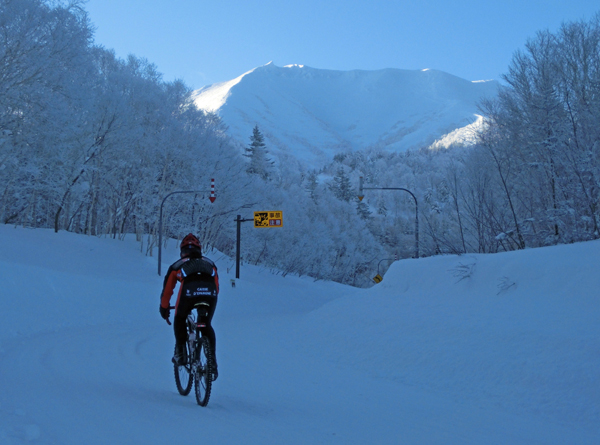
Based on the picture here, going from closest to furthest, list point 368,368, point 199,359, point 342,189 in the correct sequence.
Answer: point 199,359 → point 368,368 → point 342,189

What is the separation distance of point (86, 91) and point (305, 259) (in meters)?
46.3

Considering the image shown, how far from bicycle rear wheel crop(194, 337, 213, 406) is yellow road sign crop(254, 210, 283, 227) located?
3019 cm

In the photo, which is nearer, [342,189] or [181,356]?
[181,356]

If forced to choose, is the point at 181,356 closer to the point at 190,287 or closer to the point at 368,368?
the point at 190,287

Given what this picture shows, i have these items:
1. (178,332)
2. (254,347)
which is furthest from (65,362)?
(254,347)

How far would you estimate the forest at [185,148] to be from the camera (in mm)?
14907

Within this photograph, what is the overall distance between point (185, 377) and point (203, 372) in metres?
0.74

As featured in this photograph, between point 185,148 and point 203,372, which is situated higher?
point 185,148

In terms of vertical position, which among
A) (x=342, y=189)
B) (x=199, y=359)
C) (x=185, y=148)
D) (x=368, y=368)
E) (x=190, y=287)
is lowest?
(x=368, y=368)

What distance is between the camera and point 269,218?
3631 cm

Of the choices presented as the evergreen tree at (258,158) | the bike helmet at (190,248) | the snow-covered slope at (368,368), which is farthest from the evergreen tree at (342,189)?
the bike helmet at (190,248)

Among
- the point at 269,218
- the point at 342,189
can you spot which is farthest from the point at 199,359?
the point at 342,189

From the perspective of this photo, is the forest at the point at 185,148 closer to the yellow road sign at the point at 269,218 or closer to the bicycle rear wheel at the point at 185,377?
the yellow road sign at the point at 269,218

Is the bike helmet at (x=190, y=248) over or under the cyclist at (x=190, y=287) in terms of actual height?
over
